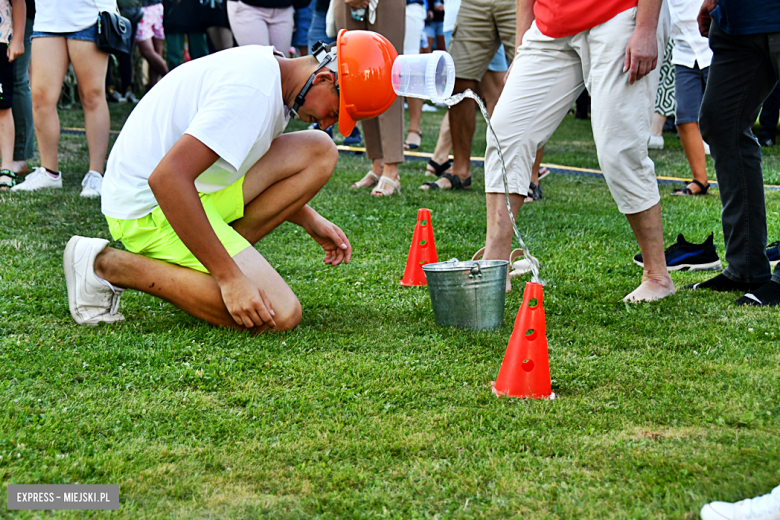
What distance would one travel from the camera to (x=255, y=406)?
2295 mm

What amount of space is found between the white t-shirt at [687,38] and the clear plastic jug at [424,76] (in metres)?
3.74

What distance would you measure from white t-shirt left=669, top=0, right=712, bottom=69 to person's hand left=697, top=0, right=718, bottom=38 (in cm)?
232

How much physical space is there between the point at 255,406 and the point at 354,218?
9.34 feet

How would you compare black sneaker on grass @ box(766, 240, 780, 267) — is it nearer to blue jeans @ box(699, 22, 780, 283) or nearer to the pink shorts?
blue jeans @ box(699, 22, 780, 283)

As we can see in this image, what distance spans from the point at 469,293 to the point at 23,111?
5242 millimetres

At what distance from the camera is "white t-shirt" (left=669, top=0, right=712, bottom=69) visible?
587 centimetres

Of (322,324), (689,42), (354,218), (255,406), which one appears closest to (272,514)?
(255,406)

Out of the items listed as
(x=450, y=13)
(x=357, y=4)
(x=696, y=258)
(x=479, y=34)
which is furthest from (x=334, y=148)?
(x=450, y=13)

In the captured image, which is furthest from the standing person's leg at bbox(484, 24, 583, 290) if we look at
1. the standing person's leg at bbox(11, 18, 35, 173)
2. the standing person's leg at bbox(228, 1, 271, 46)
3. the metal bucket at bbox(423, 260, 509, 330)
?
the standing person's leg at bbox(11, 18, 35, 173)

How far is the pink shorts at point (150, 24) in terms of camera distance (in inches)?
429

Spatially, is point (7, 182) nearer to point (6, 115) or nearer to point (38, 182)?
point (38, 182)

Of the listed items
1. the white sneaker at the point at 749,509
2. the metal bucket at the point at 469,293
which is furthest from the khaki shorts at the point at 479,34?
the white sneaker at the point at 749,509

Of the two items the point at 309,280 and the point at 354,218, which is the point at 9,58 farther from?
the point at 309,280

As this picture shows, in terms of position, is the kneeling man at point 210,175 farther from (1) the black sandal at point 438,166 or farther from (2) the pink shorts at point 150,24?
(2) the pink shorts at point 150,24
